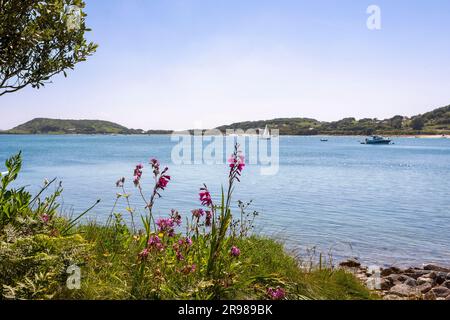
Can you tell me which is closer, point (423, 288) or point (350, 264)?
point (423, 288)

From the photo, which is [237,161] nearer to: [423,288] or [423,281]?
[423,288]

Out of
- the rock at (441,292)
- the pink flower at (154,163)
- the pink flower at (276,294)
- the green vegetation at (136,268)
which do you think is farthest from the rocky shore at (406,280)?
the pink flower at (154,163)

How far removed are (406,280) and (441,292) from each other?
1343 millimetres

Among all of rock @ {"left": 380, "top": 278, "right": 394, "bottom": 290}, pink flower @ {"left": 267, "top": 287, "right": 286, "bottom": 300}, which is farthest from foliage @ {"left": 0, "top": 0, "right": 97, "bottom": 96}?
rock @ {"left": 380, "top": 278, "right": 394, "bottom": 290}

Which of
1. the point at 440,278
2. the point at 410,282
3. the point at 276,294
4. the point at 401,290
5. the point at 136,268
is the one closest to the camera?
the point at 276,294

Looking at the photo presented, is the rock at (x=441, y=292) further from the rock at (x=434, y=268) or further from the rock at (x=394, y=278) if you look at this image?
the rock at (x=434, y=268)

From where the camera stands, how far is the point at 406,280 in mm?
12211

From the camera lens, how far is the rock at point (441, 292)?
10719 mm

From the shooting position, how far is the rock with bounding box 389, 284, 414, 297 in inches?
414

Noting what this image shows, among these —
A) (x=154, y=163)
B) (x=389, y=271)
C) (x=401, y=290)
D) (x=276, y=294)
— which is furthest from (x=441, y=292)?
(x=154, y=163)

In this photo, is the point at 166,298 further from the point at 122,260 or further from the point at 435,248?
the point at 435,248

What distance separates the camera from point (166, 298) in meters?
5.55

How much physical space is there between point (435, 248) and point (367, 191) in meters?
19.7

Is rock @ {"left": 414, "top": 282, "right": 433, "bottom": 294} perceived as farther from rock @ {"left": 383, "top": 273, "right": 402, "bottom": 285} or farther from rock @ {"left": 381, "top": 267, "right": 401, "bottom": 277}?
rock @ {"left": 381, "top": 267, "right": 401, "bottom": 277}
